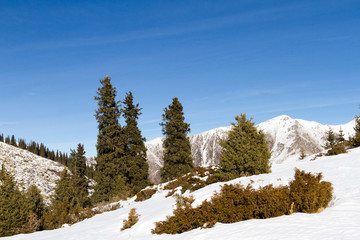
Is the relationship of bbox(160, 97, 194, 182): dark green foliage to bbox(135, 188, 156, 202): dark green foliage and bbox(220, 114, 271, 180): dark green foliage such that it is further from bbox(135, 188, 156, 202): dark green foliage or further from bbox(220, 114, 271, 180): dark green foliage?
bbox(220, 114, 271, 180): dark green foliage

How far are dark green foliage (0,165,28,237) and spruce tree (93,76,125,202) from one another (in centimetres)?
1583

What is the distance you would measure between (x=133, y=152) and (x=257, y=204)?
85.8ft

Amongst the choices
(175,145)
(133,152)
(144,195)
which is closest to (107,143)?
(133,152)

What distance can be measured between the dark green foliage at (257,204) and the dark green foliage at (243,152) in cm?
616

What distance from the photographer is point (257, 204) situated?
861 cm

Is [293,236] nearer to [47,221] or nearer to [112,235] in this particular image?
[112,235]

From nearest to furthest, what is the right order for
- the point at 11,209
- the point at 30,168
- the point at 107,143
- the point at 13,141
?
the point at 11,209
the point at 107,143
the point at 30,168
the point at 13,141

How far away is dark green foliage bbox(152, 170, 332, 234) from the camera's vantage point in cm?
820

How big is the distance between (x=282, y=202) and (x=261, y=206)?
66cm

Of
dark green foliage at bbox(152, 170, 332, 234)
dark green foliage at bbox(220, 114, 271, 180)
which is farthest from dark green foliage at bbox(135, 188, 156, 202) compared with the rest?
dark green foliage at bbox(152, 170, 332, 234)

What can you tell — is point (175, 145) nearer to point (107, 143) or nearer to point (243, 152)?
point (107, 143)

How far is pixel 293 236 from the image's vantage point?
6.13 metres

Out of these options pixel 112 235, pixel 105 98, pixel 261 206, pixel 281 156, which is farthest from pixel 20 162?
pixel 281 156

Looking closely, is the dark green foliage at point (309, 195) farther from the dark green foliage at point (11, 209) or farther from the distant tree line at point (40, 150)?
the distant tree line at point (40, 150)
